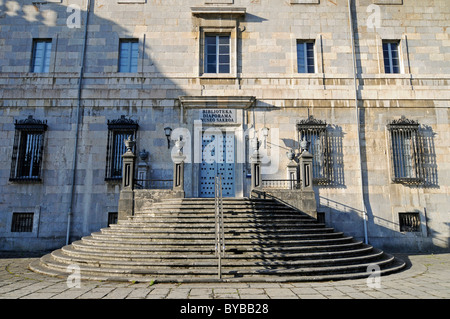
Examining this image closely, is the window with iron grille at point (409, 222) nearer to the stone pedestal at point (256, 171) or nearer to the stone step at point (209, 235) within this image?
the stone step at point (209, 235)

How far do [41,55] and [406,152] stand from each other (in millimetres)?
17851

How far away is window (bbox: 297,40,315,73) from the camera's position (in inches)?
598

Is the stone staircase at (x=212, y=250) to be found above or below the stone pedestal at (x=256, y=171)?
below

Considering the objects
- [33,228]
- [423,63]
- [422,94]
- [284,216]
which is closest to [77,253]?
[33,228]

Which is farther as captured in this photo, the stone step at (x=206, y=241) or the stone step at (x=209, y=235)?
the stone step at (x=209, y=235)

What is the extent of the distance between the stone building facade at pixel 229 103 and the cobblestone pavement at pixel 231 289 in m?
5.86

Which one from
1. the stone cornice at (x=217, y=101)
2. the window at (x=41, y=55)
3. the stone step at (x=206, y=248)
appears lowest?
the stone step at (x=206, y=248)

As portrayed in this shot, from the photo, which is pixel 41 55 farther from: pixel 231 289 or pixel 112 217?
pixel 231 289

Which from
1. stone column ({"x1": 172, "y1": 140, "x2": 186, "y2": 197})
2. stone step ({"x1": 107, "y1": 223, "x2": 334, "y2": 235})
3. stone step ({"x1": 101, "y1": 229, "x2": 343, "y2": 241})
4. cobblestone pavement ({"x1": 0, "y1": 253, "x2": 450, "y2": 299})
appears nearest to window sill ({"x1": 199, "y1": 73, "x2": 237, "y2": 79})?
stone column ({"x1": 172, "y1": 140, "x2": 186, "y2": 197})

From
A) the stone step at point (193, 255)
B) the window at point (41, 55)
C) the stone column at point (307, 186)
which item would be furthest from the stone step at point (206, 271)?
the window at point (41, 55)

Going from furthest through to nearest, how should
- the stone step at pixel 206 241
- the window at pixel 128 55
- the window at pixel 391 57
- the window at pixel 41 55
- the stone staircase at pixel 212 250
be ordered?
the window at pixel 391 57, the window at pixel 128 55, the window at pixel 41 55, the stone step at pixel 206 241, the stone staircase at pixel 212 250

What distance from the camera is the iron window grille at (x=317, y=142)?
1399cm

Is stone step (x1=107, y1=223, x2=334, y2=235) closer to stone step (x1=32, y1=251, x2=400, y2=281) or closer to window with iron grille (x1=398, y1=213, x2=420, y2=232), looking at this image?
stone step (x1=32, y1=251, x2=400, y2=281)

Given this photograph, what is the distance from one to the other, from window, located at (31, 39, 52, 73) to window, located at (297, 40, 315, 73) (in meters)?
12.1
